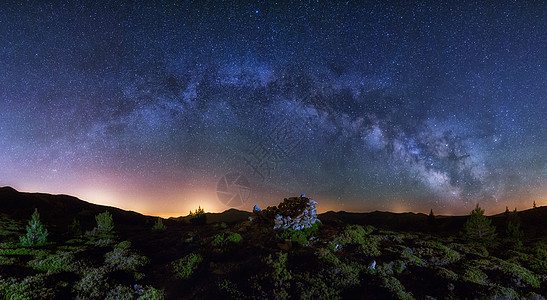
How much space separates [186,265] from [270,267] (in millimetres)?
6414

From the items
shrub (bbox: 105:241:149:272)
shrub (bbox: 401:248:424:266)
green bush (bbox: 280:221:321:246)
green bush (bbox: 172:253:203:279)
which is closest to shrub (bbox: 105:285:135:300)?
shrub (bbox: 105:241:149:272)

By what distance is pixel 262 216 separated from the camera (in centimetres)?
2734

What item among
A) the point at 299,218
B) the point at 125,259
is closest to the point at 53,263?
→ the point at 125,259

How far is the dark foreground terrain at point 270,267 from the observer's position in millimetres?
13156

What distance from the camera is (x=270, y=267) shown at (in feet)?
52.6

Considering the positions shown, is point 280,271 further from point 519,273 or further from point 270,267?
point 519,273

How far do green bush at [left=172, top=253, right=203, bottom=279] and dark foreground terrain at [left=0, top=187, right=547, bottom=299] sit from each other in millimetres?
75

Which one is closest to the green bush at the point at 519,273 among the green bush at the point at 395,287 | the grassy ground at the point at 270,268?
the grassy ground at the point at 270,268

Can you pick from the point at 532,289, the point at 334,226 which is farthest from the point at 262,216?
the point at 532,289

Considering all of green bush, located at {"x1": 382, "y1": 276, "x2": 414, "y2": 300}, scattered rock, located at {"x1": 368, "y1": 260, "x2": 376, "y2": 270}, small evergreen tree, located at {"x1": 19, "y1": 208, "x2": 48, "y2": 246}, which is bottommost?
green bush, located at {"x1": 382, "y1": 276, "x2": 414, "y2": 300}

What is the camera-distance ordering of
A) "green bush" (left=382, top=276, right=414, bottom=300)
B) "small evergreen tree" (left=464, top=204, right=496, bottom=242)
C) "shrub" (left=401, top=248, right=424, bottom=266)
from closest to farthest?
"green bush" (left=382, top=276, right=414, bottom=300), "shrub" (left=401, top=248, right=424, bottom=266), "small evergreen tree" (left=464, top=204, right=496, bottom=242)

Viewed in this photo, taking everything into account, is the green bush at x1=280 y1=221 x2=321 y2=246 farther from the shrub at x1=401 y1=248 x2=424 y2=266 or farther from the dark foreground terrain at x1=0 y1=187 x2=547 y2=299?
the shrub at x1=401 y1=248 x2=424 y2=266

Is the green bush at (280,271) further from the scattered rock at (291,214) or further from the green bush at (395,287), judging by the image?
the green bush at (395,287)

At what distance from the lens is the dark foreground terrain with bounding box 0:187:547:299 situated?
43.2 ft
